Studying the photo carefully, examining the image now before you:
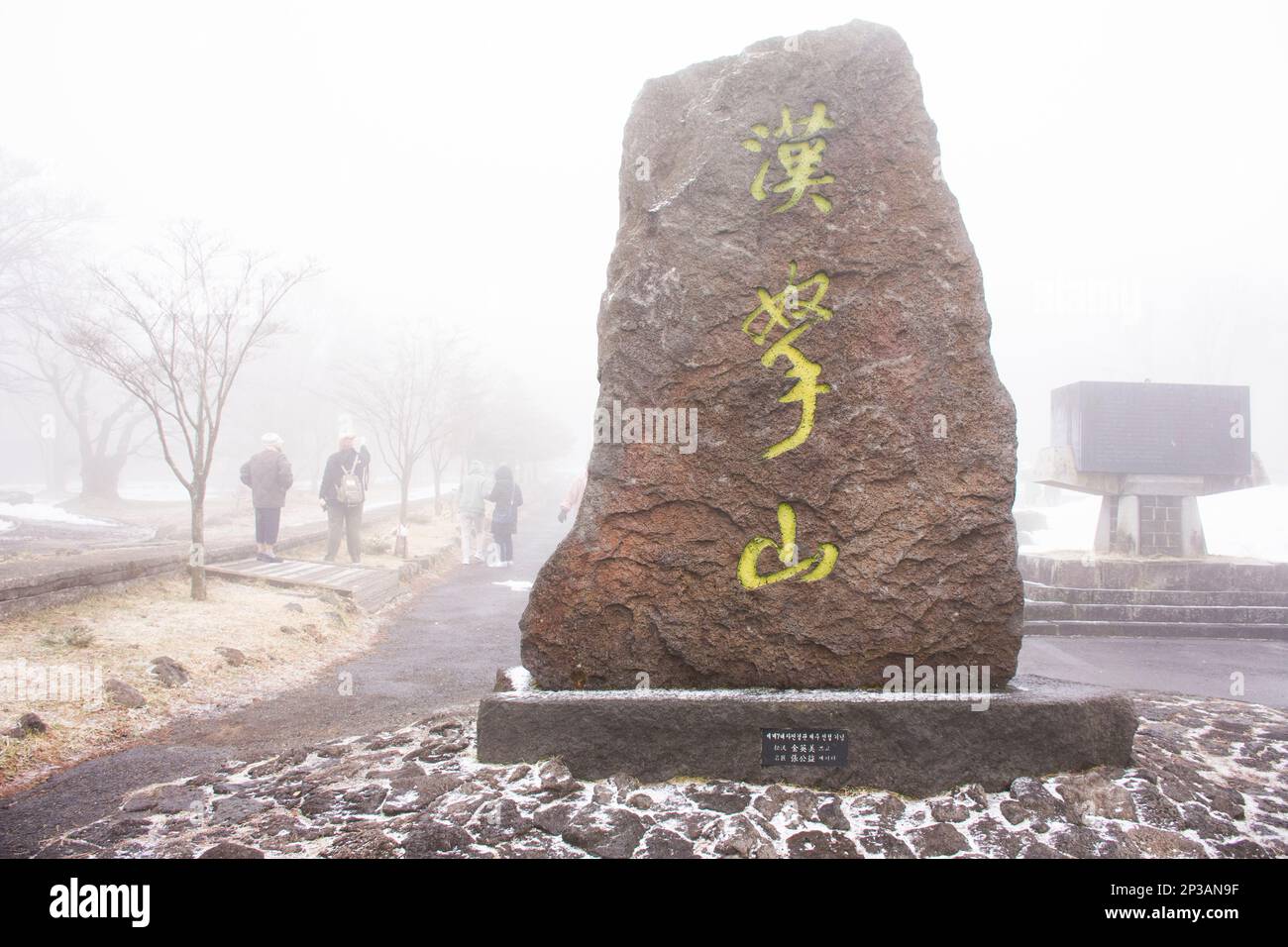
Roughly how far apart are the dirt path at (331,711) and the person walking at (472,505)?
10.1 ft

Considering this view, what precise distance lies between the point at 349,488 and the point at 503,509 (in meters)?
2.81

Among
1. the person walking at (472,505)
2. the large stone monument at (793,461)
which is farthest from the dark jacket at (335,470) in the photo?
the large stone monument at (793,461)

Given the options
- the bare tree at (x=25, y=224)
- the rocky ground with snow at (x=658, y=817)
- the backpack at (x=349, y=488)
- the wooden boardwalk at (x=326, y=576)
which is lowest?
the rocky ground with snow at (x=658, y=817)

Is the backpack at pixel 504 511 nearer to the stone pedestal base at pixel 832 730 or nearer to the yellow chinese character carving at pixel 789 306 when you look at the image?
the stone pedestal base at pixel 832 730

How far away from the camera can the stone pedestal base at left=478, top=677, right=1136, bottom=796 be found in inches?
141

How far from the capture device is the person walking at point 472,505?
13.8 metres

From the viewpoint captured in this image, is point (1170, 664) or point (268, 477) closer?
point (1170, 664)

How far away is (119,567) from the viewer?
7.71 m

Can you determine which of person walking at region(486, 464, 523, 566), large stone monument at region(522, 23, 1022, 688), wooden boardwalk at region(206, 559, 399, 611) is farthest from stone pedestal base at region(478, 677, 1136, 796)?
person walking at region(486, 464, 523, 566)

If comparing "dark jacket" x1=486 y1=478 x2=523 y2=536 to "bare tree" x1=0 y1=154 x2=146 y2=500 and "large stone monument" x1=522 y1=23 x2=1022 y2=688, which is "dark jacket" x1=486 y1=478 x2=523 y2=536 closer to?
"large stone monument" x1=522 y1=23 x2=1022 y2=688

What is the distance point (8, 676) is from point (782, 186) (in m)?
5.67

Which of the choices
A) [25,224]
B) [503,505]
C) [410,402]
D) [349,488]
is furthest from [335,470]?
[25,224]

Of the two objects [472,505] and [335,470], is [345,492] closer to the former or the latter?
[335,470]

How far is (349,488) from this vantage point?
11.7m
